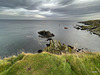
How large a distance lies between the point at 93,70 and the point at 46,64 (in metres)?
3.56

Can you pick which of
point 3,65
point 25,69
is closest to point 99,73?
point 25,69

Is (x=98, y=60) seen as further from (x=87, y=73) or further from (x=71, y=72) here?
(x=71, y=72)

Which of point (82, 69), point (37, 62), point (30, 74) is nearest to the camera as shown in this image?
point (30, 74)

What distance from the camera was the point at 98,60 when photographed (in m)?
5.44

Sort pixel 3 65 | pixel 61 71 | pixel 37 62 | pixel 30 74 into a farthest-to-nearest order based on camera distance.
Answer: pixel 3 65, pixel 37 62, pixel 61 71, pixel 30 74

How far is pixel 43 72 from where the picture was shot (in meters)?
3.86

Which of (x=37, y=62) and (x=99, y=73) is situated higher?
(x=37, y=62)

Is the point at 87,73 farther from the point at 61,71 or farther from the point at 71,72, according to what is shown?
the point at 61,71

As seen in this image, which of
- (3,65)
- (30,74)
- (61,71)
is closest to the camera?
(30,74)

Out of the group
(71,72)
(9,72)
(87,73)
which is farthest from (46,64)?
(87,73)

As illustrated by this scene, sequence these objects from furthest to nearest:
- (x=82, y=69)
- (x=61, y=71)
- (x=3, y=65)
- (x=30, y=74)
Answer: (x=3, y=65), (x=82, y=69), (x=61, y=71), (x=30, y=74)

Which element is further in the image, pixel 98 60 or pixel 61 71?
pixel 98 60

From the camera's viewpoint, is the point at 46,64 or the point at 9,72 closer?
the point at 9,72

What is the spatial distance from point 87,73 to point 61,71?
181 centimetres
